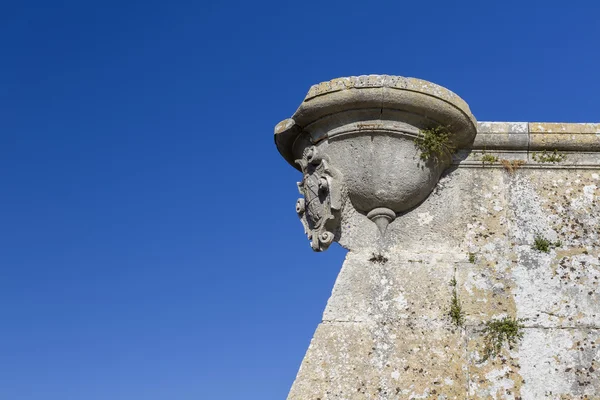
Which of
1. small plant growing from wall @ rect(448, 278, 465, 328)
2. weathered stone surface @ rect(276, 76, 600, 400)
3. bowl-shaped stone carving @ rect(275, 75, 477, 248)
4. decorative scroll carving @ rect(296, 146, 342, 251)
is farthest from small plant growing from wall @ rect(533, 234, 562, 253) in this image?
decorative scroll carving @ rect(296, 146, 342, 251)

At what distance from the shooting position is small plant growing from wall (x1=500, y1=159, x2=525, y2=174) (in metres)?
5.70

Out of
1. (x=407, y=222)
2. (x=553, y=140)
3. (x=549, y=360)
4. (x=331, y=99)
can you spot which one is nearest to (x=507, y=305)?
(x=549, y=360)

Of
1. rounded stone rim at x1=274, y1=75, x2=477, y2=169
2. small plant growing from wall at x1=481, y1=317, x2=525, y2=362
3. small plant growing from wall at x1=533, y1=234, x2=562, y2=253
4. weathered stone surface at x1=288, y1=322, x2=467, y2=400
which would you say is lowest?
weathered stone surface at x1=288, y1=322, x2=467, y2=400

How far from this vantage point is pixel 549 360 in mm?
5043

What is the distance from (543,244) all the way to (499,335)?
688mm

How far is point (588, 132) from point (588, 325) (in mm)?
1298

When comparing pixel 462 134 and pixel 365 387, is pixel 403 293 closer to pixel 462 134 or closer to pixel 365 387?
pixel 365 387

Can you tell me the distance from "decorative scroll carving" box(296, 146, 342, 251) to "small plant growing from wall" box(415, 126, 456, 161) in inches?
21.7

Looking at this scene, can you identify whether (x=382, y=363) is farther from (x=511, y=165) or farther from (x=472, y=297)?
(x=511, y=165)

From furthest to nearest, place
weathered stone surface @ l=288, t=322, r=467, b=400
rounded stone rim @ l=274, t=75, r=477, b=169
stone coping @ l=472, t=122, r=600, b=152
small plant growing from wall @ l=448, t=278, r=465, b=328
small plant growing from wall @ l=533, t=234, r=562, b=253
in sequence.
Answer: stone coping @ l=472, t=122, r=600, b=152 < small plant growing from wall @ l=533, t=234, r=562, b=253 < rounded stone rim @ l=274, t=75, r=477, b=169 < small plant growing from wall @ l=448, t=278, r=465, b=328 < weathered stone surface @ l=288, t=322, r=467, b=400

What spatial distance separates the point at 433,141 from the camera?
5.49 metres

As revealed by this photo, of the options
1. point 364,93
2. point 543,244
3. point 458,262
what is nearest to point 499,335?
point 458,262

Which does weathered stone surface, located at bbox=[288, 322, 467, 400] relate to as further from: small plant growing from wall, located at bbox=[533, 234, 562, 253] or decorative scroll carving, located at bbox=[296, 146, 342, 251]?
small plant growing from wall, located at bbox=[533, 234, 562, 253]

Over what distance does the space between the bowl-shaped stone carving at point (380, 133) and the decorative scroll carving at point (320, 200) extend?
0.01 m
